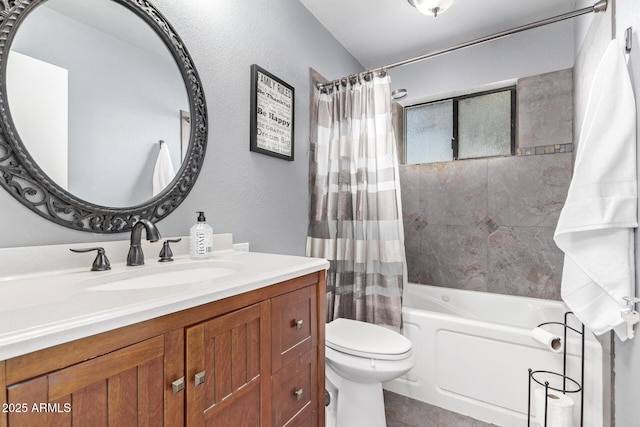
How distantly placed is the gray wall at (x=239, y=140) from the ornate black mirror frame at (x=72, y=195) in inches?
1.4

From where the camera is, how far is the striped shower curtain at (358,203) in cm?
193

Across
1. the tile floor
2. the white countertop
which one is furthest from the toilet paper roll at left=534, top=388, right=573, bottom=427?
the white countertop

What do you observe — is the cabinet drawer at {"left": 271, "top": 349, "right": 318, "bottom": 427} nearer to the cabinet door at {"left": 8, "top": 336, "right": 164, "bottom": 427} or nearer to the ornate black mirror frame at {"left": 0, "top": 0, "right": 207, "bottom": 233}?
the cabinet door at {"left": 8, "top": 336, "right": 164, "bottom": 427}

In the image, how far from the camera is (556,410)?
133 cm

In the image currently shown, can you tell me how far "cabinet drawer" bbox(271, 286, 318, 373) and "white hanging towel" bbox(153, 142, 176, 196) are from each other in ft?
2.22

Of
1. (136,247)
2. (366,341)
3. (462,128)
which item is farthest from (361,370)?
(462,128)

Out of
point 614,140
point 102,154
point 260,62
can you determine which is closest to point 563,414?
point 614,140

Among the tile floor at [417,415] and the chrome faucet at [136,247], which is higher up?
the chrome faucet at [136,247]

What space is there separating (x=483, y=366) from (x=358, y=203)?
115cm

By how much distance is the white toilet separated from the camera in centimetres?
149

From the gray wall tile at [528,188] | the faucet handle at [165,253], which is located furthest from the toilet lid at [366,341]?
the gray wall tile at [528,188]

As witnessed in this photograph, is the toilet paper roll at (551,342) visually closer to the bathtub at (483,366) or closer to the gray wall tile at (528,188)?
the bathtub at (483,366)

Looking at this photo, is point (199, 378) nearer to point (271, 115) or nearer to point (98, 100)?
point (98, 100)

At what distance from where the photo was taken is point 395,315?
1907mm
